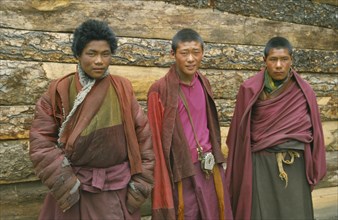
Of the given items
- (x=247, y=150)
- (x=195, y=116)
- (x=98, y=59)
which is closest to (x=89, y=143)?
(x=98, y=59)

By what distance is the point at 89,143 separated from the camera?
2.86 meters

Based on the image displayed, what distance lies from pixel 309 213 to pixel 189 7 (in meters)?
2.22

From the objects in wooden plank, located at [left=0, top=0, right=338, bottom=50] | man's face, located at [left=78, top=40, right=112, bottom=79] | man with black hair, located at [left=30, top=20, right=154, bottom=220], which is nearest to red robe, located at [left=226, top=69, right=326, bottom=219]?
wooden plank, located at [left=0, top=0, right=338, bottom=50]

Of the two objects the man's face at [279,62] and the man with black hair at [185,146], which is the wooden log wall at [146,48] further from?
the man's face at [279,62]

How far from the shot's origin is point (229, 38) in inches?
181

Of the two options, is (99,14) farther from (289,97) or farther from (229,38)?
(289,97)

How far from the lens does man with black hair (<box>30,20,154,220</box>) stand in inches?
112

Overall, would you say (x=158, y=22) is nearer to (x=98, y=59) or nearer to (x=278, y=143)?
(x=98, y=59)

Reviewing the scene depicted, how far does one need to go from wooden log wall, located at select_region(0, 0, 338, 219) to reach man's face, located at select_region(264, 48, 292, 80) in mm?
853

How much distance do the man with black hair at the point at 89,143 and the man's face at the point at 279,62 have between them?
1352 mm

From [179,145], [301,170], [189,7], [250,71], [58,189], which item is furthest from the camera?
[250,71]

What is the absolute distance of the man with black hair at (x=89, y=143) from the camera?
9.32 feet

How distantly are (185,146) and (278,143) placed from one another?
31.8 inches

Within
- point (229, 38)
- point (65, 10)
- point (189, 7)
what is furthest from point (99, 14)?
point (229, 38)
